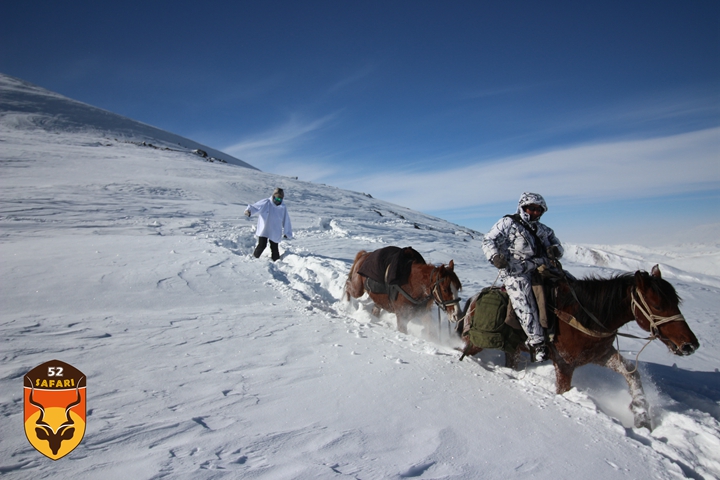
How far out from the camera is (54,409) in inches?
97.3

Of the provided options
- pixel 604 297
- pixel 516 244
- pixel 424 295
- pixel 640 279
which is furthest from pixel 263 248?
pixel 640 279

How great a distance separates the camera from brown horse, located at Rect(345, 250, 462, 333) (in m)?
5.16

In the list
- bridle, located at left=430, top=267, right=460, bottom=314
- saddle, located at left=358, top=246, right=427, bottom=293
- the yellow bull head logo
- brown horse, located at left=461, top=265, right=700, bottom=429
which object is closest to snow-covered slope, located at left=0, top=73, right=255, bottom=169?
saddle, located at left=358, top=246, right=427, bottom=293

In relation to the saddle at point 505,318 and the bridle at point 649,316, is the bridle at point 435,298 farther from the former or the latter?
the bridle at point 649,316

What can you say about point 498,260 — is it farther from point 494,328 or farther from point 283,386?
point 283,386

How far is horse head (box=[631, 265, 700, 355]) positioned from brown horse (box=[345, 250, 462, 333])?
6.76ft

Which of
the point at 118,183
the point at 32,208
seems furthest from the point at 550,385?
the point at 118,183

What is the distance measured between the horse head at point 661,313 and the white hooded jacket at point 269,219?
789cm

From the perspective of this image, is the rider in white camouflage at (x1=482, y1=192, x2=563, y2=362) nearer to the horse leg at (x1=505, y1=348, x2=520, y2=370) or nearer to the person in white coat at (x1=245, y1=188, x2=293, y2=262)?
the horse leg at (x1=505, y1=348, x2=520, y2=370)

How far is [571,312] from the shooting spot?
13.0ft

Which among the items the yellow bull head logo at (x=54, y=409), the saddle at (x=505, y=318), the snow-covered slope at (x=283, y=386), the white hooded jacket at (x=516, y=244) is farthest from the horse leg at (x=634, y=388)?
the yellow bull head logo at (x=54, y=409)

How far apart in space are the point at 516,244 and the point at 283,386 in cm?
291

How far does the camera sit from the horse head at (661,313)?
3242mm

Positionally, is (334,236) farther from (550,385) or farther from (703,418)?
(703,418)
